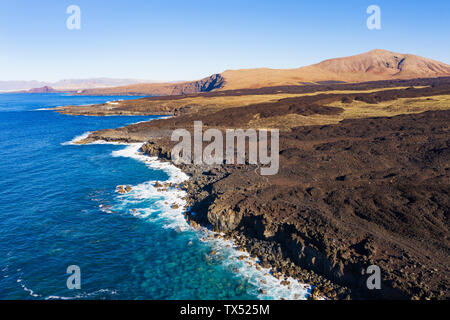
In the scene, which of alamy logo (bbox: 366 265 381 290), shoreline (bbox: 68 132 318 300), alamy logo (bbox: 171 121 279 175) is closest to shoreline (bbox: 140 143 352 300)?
shoreline (bbox: 68 132 318 300)

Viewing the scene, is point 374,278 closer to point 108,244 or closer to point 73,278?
point 73,278

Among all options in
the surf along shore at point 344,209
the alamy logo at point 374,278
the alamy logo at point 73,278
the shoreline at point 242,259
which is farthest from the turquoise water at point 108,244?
the alamy logo at point 374,278

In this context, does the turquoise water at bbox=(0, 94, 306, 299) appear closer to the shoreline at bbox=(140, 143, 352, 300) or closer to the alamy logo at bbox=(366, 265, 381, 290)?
the shoreline at bbox=(140, 143, 352, 300)

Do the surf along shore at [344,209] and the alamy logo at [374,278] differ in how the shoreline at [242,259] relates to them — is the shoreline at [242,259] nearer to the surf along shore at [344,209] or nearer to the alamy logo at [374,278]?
the surf along shore at [344,209]
